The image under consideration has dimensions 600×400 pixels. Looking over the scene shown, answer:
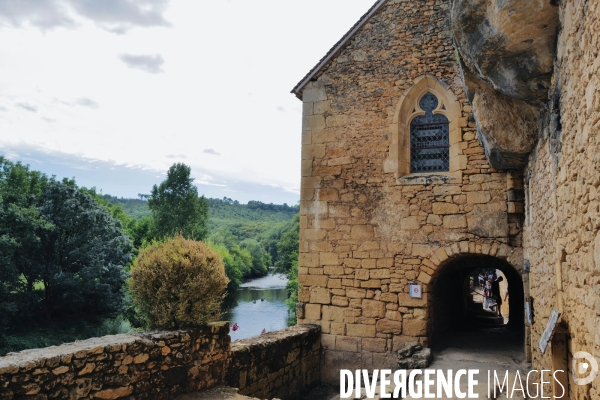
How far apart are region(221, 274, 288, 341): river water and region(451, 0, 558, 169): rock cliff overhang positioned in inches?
742

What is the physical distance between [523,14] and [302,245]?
236 inches

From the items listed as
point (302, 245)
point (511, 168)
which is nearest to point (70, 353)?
point (302, 245)

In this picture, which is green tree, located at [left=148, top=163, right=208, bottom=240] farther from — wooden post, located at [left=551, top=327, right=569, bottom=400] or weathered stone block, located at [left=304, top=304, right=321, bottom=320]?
wooden post, located at [left=551, top=327, right=569, bottom=400]

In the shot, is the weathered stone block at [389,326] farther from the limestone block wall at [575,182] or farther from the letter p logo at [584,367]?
the letter p logo at [584,367]

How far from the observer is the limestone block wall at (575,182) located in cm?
255

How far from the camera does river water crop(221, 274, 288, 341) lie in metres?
27.9

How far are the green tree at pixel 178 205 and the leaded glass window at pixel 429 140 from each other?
25708mm

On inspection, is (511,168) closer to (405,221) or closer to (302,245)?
(405,221)

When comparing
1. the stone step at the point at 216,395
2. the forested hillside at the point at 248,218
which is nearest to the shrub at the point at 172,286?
the stone step at the point at 216,395

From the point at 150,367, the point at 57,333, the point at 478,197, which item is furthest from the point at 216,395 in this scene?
the point at 57,333

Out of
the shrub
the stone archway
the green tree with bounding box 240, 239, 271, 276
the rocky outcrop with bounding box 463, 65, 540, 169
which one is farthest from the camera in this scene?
the green tree with bounding box 240, 239, 271, 276

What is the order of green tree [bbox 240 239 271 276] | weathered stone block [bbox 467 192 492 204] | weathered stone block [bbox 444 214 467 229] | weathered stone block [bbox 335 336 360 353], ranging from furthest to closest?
green tree [bbox 240 239 271 276] < weathered stone block [bbox 335 336 360 353] < weathered stone block [bbox 444 214 467 229] < weathered stone block [bbox 467 192 492 204]

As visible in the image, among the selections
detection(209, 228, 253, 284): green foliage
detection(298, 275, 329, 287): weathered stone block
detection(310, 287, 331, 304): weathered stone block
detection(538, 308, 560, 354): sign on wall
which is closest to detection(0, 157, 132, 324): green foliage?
detection(298, 275, 329, 287): weathered stone block

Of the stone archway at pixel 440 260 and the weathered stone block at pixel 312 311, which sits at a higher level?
the stone archway at pixel 440 260
